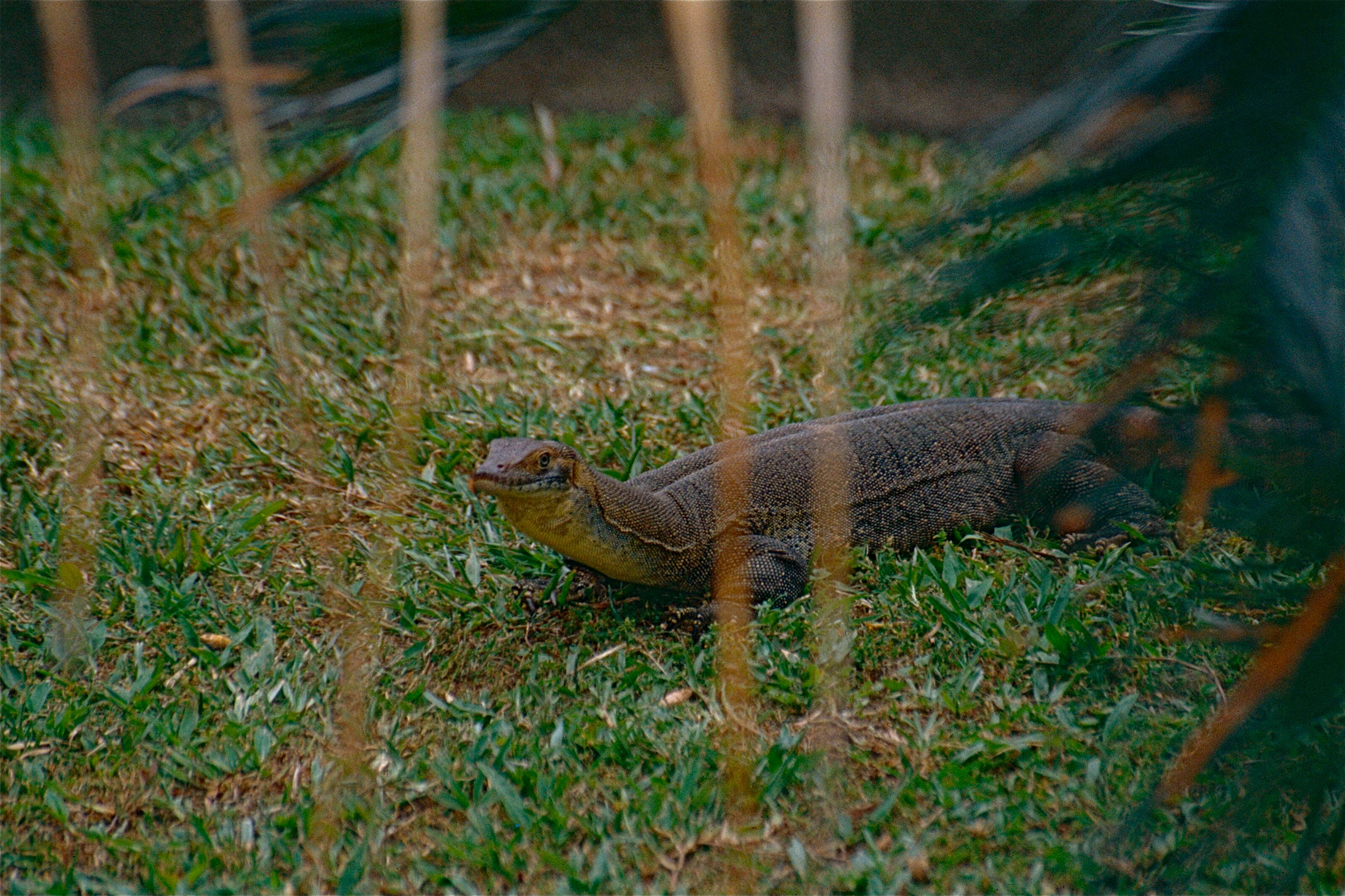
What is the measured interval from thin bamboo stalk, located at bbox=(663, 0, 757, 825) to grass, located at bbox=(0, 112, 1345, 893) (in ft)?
0.23

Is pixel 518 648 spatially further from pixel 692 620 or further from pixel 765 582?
pixel 765 582

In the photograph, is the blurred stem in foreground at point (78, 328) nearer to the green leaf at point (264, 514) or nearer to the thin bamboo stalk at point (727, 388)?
the green leaf at point (264, 514)

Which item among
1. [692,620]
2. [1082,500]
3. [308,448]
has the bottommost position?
[692,620]

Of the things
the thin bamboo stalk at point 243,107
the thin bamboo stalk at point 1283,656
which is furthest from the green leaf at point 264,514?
the thin bamboo stalk at point 1283,656

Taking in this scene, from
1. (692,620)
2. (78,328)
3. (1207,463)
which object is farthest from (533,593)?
(78,328)

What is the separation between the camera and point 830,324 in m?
1.98

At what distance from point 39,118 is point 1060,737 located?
7.19 metres

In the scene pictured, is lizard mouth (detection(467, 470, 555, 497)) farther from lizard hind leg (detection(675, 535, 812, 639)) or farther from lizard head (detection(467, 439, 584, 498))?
lizard hind leg (detection(675, 535, 812, 639))

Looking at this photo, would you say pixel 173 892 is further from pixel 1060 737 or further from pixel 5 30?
pixel 5 30

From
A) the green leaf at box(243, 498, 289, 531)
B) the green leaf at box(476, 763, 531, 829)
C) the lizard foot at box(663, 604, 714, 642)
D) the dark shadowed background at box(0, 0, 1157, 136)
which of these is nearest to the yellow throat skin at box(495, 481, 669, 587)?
the lizard foot at box(663, 604, 714, 642)

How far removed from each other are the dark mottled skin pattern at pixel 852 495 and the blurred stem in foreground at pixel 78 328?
1397mm

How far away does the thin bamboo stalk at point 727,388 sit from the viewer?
6.20 feet

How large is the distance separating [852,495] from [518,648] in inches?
48.1

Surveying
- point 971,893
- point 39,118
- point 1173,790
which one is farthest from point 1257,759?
point 39,118
